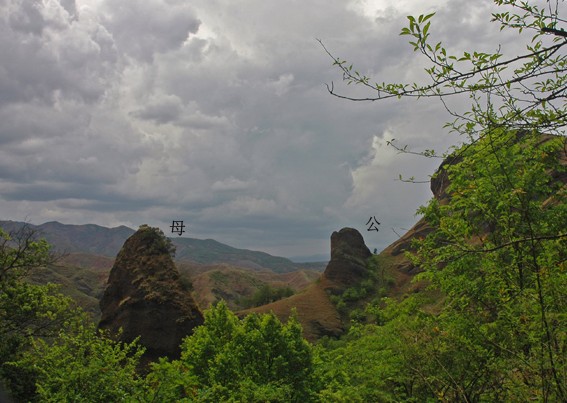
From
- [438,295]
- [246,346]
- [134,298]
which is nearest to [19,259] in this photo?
[134,298]

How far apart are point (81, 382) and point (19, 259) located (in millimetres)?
16019

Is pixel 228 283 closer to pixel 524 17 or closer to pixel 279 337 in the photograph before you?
pixel 279 337

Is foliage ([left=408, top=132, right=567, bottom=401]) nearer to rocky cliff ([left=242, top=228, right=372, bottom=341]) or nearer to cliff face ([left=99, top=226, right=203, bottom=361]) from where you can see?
cliff face ([left=99, top=226, right=203, bottom=361])

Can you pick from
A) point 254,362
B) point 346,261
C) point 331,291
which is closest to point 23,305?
point 254,362

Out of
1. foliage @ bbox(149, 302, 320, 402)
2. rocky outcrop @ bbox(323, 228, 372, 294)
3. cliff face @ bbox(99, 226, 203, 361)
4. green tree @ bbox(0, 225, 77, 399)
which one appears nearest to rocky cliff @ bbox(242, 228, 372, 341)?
rocky outcrop @ bbox(323, 228, 372, 294)

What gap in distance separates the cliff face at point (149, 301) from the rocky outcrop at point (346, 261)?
37348mm

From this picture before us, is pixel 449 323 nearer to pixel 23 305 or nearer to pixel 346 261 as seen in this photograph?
pixel 23 305

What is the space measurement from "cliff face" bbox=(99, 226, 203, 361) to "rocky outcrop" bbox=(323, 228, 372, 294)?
37.3 metres

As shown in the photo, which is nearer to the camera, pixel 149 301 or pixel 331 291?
pixel 149 301

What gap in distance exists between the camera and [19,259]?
80.5 feet

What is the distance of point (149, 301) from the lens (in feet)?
105

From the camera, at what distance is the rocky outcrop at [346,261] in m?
67.4

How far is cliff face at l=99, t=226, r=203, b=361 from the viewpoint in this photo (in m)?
31.0

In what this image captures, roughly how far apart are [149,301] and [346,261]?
4290 cm
